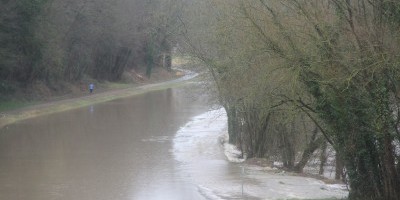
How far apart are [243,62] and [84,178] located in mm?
7037

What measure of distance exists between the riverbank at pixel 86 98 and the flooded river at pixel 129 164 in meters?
1.36

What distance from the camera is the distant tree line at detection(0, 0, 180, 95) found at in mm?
43562

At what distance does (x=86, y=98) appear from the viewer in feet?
189

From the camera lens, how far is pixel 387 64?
41.8 feet

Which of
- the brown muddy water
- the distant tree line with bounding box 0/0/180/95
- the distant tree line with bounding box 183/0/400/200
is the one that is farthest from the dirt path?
the distant tree line with bounding box 183/0/400/200

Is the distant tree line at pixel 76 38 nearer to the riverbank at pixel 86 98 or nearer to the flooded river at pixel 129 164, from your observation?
the riverbank at pixel 86 98

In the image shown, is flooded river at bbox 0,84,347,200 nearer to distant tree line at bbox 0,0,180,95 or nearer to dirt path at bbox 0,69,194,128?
dirt path at bbox 0,69,194,128

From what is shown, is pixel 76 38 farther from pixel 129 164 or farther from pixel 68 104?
pixel 129 164

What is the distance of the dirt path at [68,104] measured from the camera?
42.0m

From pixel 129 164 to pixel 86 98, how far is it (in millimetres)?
32699

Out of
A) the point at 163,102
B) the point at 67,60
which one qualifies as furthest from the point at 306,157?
the point at 67,60

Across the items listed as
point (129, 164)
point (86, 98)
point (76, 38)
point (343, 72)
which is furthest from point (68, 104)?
point (343, 72)

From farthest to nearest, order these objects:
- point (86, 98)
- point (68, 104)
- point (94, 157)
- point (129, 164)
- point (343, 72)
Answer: point (86, 98), point (68, 104), point (94, 157), point (129, 164), point (343, 72)

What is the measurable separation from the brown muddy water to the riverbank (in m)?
1.23
